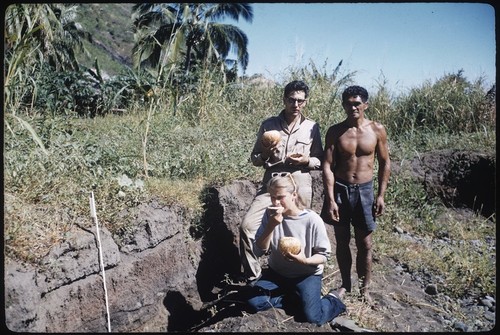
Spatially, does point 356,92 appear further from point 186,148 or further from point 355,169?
point 186,148

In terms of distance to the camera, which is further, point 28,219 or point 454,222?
point 454,222

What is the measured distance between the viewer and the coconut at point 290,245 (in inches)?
106

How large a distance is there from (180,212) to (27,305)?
164 cm

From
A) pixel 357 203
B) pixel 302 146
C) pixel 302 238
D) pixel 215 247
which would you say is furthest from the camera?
pixel 215 247

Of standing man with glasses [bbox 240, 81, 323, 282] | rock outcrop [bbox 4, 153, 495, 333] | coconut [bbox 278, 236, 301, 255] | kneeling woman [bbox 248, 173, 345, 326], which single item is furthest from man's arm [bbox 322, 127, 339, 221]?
rock outcrop [bbox 4, 153, 495, 333]

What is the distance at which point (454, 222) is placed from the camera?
Result: 5578 mm

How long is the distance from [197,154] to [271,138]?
1829mm

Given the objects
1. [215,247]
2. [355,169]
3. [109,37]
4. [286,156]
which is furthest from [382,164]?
[109,37]

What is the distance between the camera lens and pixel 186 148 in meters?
5.04

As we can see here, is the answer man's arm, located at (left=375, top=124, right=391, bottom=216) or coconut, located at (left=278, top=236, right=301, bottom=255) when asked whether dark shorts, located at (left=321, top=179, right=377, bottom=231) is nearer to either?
man's arm, located at (left=375, top=124, right=391, bottom=216)

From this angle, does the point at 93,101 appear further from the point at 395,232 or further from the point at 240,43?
the point at 240,43

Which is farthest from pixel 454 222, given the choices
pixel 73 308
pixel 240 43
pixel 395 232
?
pixel 240 43

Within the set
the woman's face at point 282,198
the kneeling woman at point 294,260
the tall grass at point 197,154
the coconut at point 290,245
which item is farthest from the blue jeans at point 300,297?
the tall grass at point 197,154

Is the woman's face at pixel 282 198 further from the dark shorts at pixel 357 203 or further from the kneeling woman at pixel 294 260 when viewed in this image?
the dark shorts at pixel 357 203
